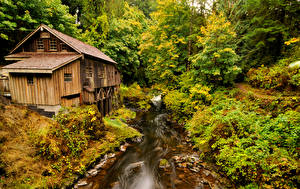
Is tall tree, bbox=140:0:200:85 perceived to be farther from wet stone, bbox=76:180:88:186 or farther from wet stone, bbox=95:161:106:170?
wet stone, bbox=76:180:88:186

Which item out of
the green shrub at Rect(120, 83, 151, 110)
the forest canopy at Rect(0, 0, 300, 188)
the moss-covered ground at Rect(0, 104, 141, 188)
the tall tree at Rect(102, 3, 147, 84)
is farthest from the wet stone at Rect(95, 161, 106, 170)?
the tall tree at Rect(102, 3, 147, 84)

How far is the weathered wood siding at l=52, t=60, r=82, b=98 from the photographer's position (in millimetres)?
9404

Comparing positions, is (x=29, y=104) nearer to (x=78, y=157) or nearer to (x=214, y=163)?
(x=78, y=157)

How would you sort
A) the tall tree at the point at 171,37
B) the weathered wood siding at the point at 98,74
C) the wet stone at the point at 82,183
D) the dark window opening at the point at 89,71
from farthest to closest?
the tall tree at the point at 171,37, the dark window opening at the point at 89,71, the weathered wood siding at the point at 98,74, the wet stone at the point at 82,183

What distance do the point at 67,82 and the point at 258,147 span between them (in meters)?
12.1

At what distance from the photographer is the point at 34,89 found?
29.9 ft

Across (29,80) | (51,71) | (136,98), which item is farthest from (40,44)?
(136,98)

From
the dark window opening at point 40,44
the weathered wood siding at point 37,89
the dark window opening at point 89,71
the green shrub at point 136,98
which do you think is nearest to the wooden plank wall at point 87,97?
the dark window opening at point 89,71

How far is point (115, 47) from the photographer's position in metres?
22.2

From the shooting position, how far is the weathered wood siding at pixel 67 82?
9.40 m

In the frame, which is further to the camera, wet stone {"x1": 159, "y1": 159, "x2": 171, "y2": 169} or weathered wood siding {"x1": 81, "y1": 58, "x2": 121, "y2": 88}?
weathered wood siding {"x1": 81, "y1": 58, "x2": 121, "y2": 88}

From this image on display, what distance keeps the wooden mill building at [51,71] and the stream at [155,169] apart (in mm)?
5545

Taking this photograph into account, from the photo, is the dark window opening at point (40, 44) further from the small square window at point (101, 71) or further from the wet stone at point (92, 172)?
the wet stone at point (92, 172)

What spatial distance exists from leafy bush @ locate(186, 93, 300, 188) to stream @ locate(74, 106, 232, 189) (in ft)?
3.37
